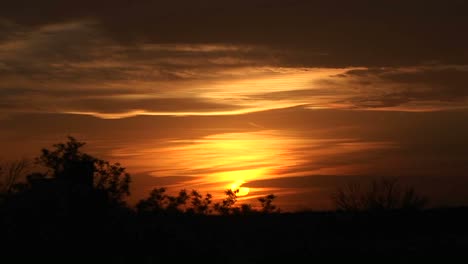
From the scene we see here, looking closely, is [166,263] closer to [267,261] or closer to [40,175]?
[267,261]

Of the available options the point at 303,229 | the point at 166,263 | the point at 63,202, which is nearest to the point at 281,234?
the point at 303,229

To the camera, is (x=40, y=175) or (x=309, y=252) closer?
(x=309, y=252)

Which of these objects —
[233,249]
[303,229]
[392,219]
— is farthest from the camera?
[392,219]

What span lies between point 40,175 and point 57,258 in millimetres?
4012

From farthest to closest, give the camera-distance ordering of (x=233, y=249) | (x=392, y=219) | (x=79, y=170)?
(x=392, y=219), (x=79, y=170), (x=233, y=249)

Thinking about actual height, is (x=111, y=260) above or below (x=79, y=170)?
below

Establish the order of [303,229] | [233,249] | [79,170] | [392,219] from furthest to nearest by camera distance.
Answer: [392,219] → [303,229] → [79,170] → [233,249]

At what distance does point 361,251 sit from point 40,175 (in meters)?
10.8

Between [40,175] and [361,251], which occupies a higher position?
[40,175]

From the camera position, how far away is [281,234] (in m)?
25.6

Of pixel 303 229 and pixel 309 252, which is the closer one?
pixel 309 252

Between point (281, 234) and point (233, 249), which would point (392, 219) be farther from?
point (233, 249)

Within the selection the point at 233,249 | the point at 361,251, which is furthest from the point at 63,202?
the point at 361,251

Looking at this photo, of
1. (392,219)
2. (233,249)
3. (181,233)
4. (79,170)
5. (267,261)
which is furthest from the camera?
(392,219)
